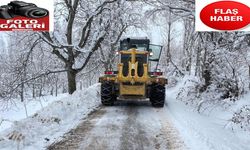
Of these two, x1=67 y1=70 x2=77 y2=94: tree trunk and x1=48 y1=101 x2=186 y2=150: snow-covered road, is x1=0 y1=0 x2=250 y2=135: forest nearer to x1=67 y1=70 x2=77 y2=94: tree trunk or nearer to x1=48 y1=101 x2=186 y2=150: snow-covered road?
x1=67 y1=70 x2=77 y2=94: tree trunk

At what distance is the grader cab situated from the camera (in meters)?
15.4

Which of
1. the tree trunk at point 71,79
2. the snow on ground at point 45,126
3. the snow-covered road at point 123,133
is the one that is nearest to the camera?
the snow on ground at point 45,126

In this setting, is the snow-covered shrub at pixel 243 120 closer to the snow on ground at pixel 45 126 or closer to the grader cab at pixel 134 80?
the grader cab at pixel 134 80

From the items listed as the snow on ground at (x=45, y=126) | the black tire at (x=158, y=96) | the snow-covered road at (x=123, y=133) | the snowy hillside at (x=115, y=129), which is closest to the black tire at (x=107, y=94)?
the snowy hillside at (x=115, y=129)

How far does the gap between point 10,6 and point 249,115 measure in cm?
834

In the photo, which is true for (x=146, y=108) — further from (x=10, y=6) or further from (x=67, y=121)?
(x=10, y=6)

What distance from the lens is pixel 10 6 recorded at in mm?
12406

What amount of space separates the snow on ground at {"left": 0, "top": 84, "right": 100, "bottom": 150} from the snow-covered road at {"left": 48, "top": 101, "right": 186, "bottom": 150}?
344 millimetres

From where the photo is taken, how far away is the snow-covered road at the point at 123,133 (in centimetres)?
828

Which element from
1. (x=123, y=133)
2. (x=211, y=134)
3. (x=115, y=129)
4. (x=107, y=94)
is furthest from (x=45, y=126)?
(x=107, y=94)

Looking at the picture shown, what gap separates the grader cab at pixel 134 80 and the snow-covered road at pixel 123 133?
2.04 meters

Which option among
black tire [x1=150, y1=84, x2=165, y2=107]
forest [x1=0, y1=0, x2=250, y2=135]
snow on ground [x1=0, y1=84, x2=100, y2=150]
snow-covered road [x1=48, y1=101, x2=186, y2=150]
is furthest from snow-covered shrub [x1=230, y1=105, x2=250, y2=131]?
snow on ground [x1=0, y1=84, x2=100, y2=150]

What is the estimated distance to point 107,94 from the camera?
15648 mm
